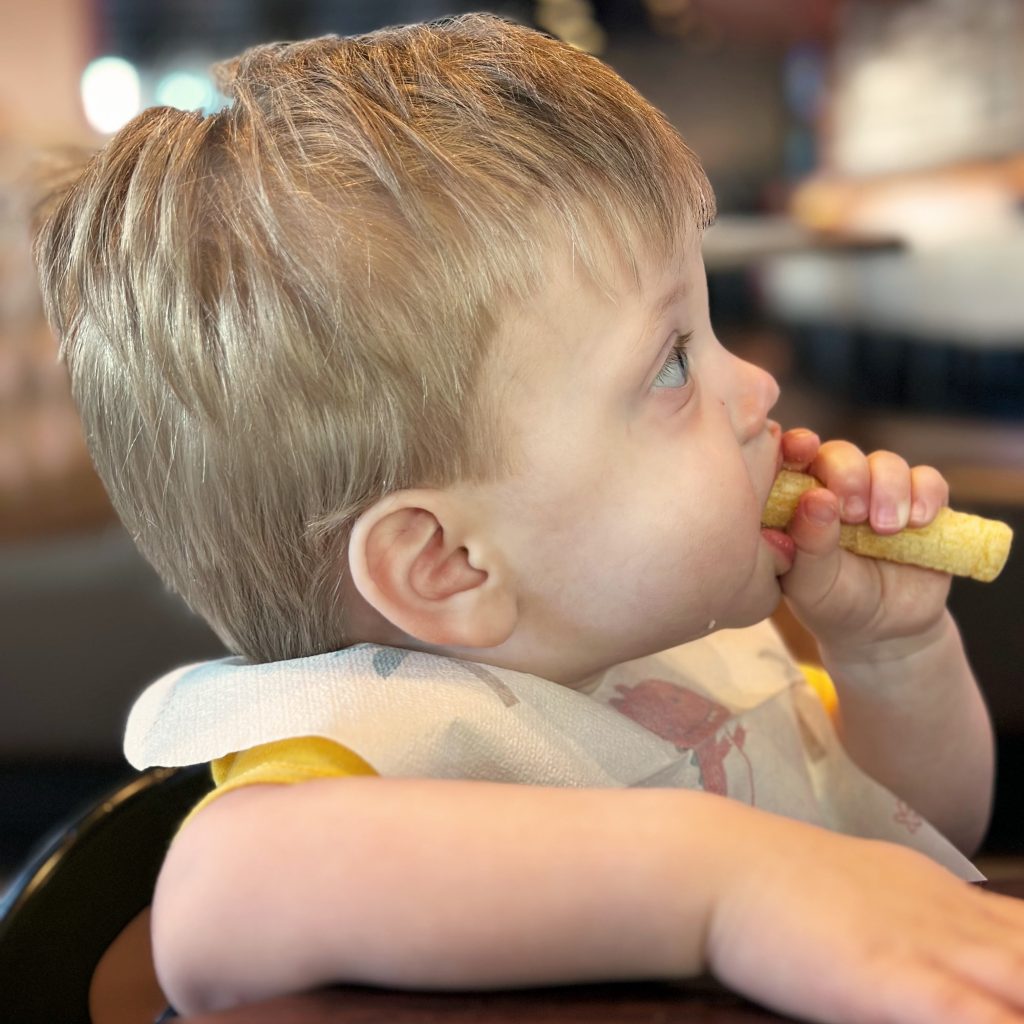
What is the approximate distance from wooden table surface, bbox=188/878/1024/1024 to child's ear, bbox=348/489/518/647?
0.24 meters

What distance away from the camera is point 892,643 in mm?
917

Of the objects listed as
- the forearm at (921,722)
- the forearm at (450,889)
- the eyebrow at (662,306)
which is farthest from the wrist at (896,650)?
the forearm at (450,889)

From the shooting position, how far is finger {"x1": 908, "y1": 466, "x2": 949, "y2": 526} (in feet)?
2.76

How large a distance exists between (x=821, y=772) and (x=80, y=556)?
159 centimetres

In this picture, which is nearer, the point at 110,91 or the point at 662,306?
the point at 662,306

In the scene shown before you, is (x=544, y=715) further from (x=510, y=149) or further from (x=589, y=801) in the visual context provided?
(x=510, y=149)

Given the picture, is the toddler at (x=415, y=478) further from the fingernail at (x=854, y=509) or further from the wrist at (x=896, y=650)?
the wrist at (x=896, y=650)

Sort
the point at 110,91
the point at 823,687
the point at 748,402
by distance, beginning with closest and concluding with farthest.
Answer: the point at 748,402 < the point at 823,687 < the point at 110,91

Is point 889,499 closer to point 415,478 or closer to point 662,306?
point 662,306

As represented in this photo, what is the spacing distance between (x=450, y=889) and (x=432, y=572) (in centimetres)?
23

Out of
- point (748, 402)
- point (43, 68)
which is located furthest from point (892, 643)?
point (43, 68)

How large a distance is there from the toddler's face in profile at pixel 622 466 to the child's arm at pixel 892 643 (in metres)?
0.09

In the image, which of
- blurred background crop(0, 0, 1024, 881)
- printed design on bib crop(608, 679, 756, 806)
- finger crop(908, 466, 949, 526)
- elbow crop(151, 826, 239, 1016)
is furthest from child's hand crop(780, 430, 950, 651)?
blurred background crop(0, 0, 1024, 881)

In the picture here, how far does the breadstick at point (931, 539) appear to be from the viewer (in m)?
0.82
